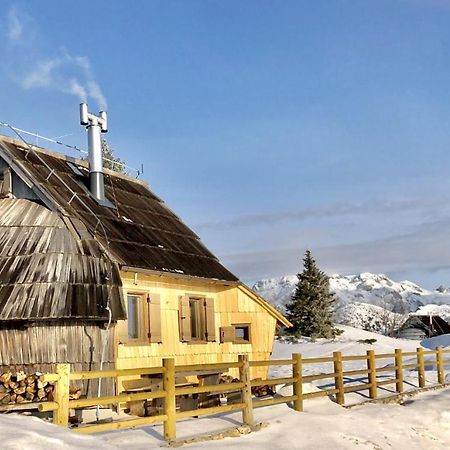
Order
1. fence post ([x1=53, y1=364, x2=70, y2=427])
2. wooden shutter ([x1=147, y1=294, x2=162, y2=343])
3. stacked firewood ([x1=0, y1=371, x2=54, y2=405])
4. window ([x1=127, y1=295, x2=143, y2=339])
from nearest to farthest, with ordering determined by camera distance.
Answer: fence post ([x1=53, y1=364, x2=70, y2=427]), stacked firewood ([x1=0, y1=371, x2=54, y2=405]), window ([x1=127, y1=295, x2=143, y2=339]), wooden shutter ([x1=147, y1=294, x2=162, y2=343])

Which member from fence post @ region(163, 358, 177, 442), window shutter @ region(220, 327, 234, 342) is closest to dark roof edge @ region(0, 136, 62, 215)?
window shutter @ region(220, 327, 234, 342)

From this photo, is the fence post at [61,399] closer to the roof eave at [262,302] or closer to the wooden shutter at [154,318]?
the wooden shutter at [154,318]

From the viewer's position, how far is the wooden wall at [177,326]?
54.4 ft

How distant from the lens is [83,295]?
49.2 feet

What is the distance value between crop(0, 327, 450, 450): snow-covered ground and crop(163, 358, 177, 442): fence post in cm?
18

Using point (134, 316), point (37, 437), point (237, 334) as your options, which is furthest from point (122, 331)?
point (37, 437)

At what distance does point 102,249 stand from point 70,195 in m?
2.73

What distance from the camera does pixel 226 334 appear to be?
19.9m

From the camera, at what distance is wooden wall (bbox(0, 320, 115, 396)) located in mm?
14641

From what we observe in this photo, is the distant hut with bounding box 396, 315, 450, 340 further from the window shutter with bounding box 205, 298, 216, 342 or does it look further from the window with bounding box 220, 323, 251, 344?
the window shutter with bounding box 205, 298, 216, 342

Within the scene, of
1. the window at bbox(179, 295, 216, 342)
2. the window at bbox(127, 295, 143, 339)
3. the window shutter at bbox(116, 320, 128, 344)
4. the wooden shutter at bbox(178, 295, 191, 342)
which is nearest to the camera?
the window shutter at bbox(116, 320, 128, 344)

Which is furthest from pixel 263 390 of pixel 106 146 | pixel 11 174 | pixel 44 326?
pixel 106 146

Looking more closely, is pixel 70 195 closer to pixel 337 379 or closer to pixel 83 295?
pixel 83 295

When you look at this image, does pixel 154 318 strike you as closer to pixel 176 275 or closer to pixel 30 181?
pixel 176 275
